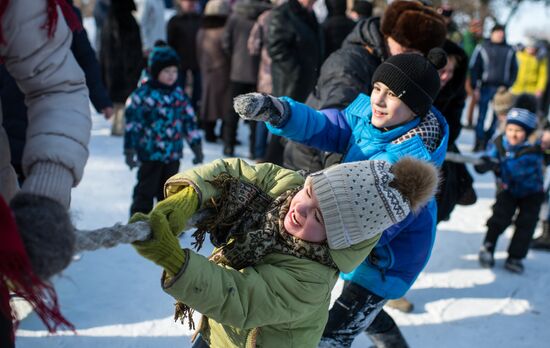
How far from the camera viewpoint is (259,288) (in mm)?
1625

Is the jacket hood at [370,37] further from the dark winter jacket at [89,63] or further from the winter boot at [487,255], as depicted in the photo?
the winter boot at [487,255]

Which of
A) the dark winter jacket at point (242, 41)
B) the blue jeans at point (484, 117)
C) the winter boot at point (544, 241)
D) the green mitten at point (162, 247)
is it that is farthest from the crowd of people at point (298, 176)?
the blue jeans at point (484, 117)

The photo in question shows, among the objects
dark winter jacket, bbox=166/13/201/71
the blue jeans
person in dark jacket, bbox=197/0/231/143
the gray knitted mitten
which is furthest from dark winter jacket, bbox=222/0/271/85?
the gray knitted mitten

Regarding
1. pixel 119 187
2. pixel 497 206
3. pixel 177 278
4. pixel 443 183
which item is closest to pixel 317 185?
pixel 177 278

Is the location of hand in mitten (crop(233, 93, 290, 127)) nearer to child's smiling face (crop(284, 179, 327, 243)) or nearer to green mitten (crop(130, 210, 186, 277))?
child's smiling face (crop(284, 179, 327, 243))

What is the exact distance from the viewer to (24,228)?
1.16 m

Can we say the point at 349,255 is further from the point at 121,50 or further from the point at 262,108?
the point at 121,50

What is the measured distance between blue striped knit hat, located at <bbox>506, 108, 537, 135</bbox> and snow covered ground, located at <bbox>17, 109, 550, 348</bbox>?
1088 millimetres

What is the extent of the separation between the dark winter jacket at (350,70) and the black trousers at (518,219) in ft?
6.60

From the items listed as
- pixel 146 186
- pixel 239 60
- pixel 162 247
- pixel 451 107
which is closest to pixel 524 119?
pixel 451 107

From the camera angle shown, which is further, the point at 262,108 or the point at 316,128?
the point at 316,128

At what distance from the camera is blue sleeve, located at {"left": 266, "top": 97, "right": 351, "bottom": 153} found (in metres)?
2.38

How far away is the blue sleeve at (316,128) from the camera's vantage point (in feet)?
7.81

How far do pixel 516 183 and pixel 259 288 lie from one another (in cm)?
343
